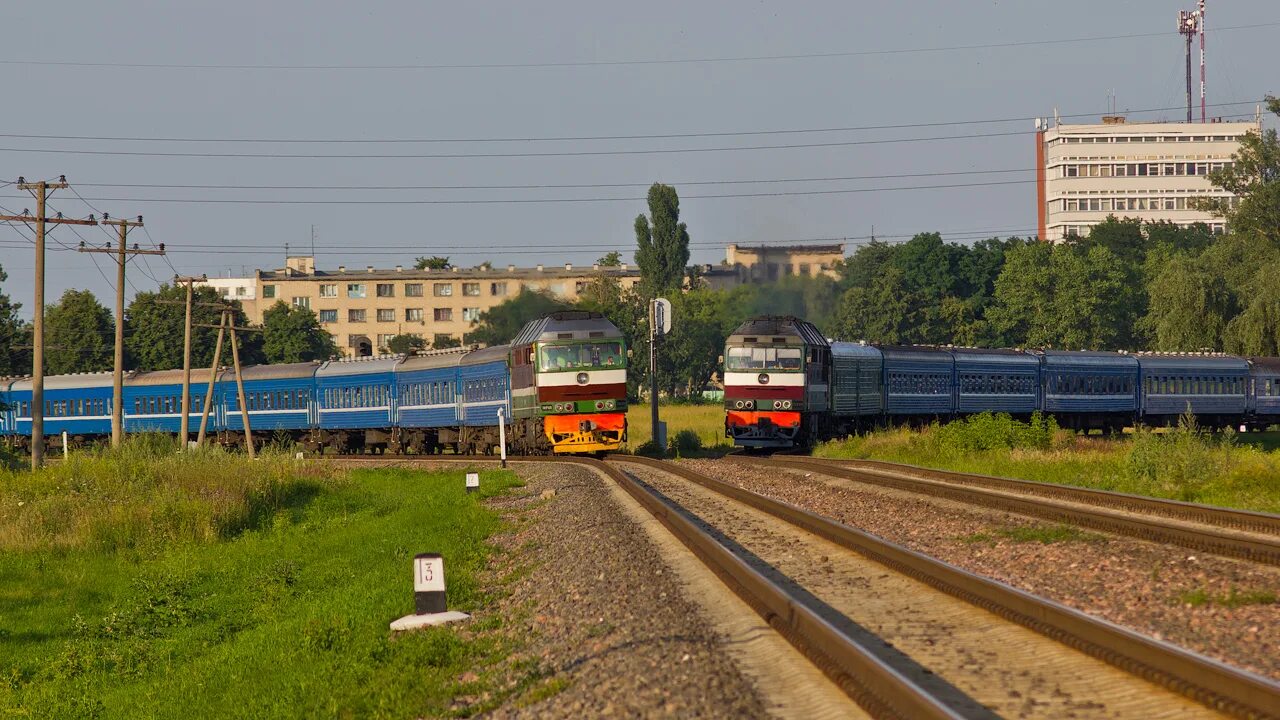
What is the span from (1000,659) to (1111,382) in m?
49.5

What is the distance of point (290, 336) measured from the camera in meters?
119

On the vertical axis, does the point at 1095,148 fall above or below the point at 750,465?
above

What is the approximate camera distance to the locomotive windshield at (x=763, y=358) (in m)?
39.3

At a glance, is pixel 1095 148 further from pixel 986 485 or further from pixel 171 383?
pixel 986 485

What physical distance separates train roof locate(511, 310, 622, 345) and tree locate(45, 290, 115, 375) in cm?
7222

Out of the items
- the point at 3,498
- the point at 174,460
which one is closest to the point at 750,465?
the point at 174,460

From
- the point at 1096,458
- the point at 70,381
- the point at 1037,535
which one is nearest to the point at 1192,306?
the point at 1096,458

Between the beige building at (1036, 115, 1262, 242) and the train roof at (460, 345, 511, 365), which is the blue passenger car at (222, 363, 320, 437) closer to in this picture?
the train roof at (460, 345, 511, 365)

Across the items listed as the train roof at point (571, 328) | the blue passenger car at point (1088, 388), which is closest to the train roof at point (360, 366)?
the train roof at point (571, 328)

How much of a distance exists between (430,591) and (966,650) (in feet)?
18.5

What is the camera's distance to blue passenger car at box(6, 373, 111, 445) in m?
59.9

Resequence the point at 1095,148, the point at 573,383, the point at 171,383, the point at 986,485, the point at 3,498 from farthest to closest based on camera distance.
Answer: the point at 1095,148 → the point at 171,383 → the point at 573,383 → the point at 3,498 → the point at 986,485

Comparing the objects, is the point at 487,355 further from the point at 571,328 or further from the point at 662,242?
the point at 662,242

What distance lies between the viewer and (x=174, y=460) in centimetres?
3416
